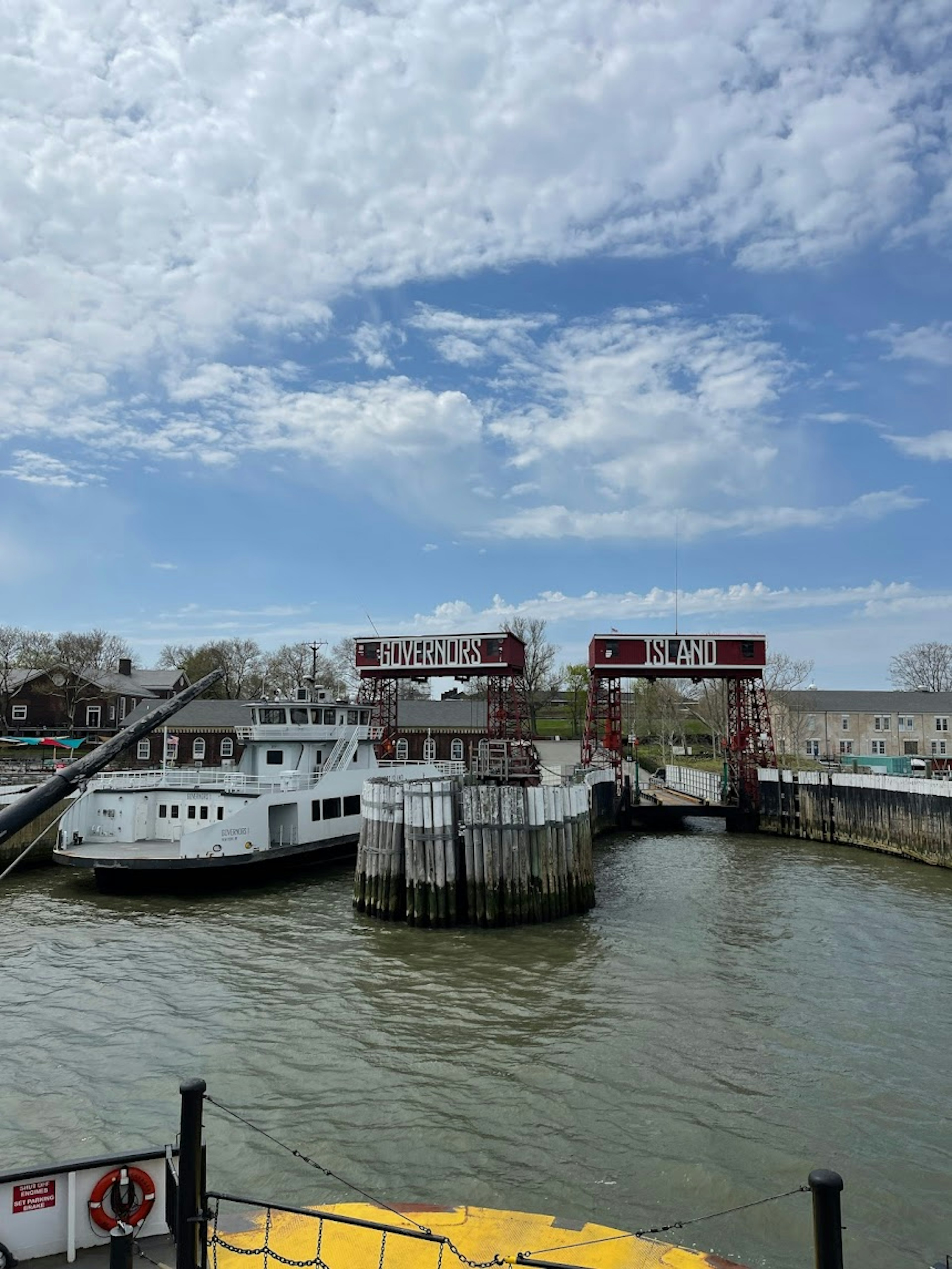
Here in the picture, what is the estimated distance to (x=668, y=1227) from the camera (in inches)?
257

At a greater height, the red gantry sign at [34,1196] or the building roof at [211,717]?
the building roof at [211,717]

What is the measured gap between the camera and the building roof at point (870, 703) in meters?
80.8

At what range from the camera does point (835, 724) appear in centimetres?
8231

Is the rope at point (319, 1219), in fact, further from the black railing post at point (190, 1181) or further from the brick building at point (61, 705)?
the brick building at point (61, 705)

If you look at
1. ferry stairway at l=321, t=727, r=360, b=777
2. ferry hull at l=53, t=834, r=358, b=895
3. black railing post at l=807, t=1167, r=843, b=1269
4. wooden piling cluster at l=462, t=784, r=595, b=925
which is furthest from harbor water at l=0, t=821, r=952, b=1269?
ferry stairway at l=321, t=727, r=360, b=777

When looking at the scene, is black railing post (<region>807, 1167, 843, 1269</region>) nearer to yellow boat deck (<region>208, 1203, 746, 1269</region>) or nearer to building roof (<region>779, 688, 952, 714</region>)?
yellow boat deck (<region>208, 1203, 746, 1269</region>)

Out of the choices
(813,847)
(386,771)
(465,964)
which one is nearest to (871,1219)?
(465,964)

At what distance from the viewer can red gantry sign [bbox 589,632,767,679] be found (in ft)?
147

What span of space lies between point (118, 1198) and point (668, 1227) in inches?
166

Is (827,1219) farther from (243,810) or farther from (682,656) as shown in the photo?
(682,656)

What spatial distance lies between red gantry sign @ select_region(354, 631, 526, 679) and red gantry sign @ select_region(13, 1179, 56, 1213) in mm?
40860

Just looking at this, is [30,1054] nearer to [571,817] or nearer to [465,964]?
[465,964]

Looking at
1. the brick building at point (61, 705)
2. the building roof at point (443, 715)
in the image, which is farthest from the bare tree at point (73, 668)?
the building roof at point (443, 715)

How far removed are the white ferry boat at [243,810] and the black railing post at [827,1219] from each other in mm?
21982
